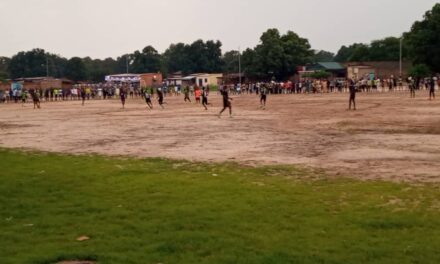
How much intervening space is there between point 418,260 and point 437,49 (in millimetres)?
73029

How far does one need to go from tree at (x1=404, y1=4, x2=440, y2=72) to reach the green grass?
67.9 metres

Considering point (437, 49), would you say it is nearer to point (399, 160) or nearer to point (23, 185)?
point (399, 160)

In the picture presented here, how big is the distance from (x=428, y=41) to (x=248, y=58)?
30.3 meters

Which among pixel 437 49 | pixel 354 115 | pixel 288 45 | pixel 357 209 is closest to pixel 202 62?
pixel 288 45

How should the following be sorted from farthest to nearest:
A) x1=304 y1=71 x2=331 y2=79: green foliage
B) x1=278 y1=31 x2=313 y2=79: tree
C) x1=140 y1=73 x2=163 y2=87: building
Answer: x1=140 y1=73 x2=163 y2=87: building → x1=278 y1=31 x2=313 y2=79: tree → x1=304 y1=71 x2=331 y2=79: green foliage

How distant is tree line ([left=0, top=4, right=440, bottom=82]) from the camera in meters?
74.7

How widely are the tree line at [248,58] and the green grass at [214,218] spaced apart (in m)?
68.4

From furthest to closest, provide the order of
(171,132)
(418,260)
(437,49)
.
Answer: (437,49) < (171,132) < (418,260)

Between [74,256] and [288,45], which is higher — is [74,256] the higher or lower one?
the lower one

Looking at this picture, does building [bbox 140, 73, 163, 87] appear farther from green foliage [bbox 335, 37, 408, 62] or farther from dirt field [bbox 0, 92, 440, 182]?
dirt field [bbox 0, 92, 440, 182]

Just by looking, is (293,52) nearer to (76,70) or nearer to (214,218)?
(76,70)

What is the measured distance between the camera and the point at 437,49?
238 feet

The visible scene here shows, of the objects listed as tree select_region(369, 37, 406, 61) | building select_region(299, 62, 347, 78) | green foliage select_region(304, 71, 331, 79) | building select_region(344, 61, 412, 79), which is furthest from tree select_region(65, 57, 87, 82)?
tree select_region(369, 37, 406, 61)

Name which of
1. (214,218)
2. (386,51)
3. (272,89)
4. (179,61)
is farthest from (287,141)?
(179,61)
